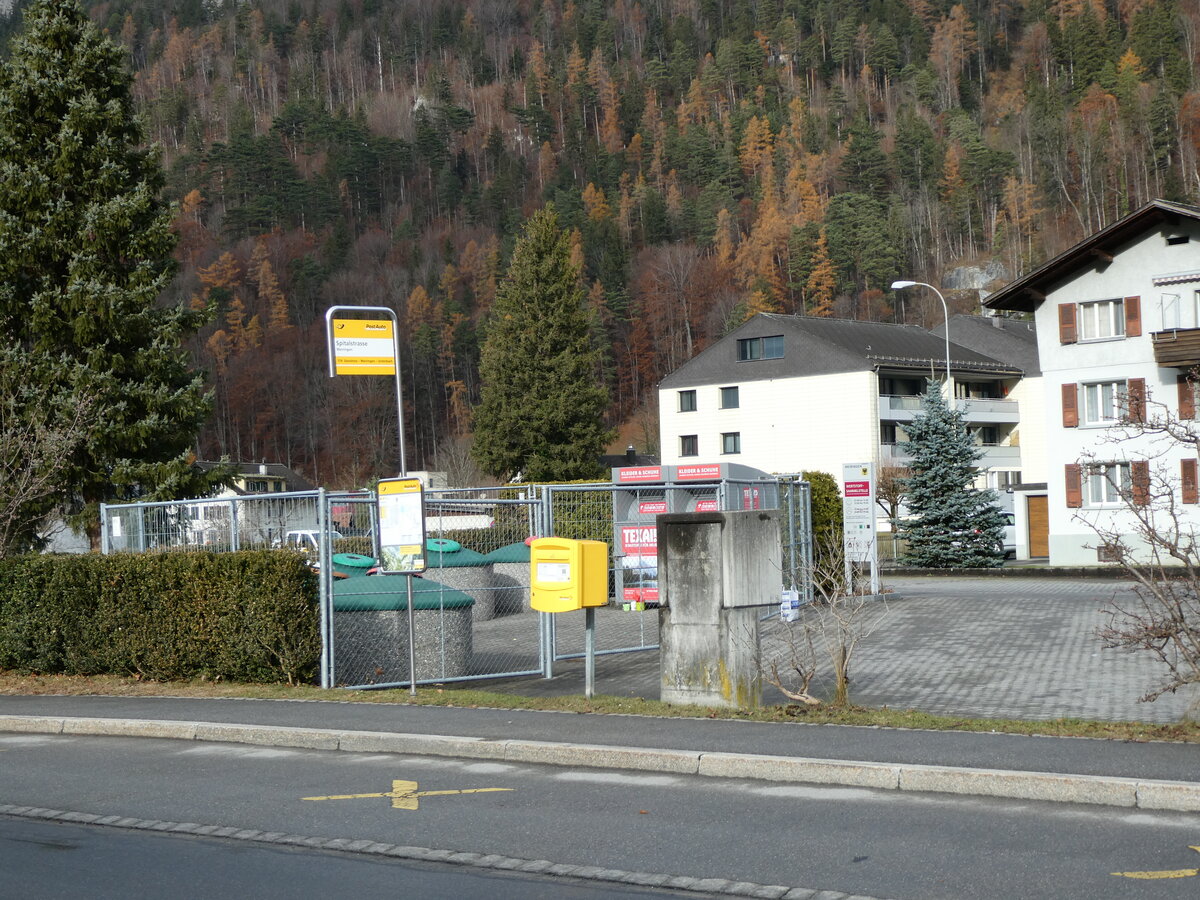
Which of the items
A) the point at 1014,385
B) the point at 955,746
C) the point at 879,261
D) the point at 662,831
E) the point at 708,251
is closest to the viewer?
the point at 662,831

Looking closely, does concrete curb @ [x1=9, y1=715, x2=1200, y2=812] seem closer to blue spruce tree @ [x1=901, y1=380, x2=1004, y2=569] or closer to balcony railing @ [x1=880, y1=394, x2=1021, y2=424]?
blue spruce tree @ [x1=901, y1=380, x2=1004, y2=569]

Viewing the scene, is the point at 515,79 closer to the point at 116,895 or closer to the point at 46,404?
the point at 46,404

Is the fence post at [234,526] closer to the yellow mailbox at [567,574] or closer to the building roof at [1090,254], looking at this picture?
the yellow mailbox at [567,574]

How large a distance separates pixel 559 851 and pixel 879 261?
11339cm

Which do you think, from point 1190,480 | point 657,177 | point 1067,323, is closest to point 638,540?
Answer: point 1190,480

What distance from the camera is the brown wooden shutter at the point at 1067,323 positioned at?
42312 mm

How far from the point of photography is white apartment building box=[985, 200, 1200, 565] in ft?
130

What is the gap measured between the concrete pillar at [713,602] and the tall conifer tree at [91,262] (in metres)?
17.4

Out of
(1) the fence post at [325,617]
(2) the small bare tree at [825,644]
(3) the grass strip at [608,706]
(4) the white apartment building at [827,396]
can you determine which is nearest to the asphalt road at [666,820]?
(3) the grass strip at [608,706]

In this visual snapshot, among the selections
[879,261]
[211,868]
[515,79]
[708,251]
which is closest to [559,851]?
[211,868]

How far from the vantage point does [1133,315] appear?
41062 millimetres

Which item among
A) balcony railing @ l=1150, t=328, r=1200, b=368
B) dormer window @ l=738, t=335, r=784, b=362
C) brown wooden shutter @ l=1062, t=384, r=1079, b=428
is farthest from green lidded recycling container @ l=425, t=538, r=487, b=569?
dormer window @ l=738, t=335, r=784, b=362

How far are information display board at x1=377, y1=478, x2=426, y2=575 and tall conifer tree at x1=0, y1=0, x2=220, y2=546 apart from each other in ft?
48.2

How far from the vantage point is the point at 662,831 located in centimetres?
749
